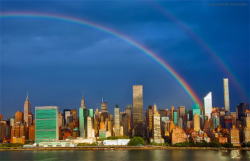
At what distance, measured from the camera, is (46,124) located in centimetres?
7981

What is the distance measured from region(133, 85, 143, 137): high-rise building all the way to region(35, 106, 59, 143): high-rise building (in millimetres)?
29450

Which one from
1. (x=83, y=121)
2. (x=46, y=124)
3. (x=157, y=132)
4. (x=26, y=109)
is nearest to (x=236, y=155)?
(x=157, y=132)

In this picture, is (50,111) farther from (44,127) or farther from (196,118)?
(196,118)

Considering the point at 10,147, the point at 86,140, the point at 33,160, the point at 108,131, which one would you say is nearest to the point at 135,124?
the point at 108,131

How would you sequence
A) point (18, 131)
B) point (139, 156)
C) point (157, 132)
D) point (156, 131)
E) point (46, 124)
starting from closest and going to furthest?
point (139, 156) → point (46, 124) → point (157, 132) → point (156, 131) → point (18, 131)

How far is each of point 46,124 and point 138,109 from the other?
122 ft

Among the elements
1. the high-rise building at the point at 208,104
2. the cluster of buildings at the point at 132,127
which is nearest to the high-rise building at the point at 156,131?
the cluster of buildings at the point at 132,127

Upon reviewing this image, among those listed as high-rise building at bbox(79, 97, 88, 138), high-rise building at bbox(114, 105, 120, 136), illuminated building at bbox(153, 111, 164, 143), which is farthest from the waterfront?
high-rise building at bbox(114, 105, 120, 136)

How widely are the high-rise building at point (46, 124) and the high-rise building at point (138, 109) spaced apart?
96.6 ft

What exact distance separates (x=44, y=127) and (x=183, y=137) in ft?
99.0

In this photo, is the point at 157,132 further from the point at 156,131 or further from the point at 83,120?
the point at 83,120

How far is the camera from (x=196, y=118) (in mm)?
100812

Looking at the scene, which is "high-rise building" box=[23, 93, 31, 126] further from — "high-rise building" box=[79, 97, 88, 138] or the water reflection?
the water reflection

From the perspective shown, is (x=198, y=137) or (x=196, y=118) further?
(x=196, y=118)
